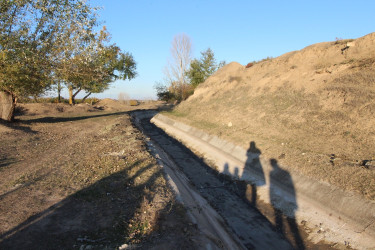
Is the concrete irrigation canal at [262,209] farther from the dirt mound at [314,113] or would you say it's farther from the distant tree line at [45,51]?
the distant tree line at [45,51]

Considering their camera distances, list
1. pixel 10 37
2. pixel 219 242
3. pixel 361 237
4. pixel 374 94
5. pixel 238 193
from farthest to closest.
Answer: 1. pixel 10 37
2. pixel 374 94
3. pixel 238 193
4. pixel 361 237
5. pixel 219 242

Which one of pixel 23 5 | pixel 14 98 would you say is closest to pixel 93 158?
pixel 23 5

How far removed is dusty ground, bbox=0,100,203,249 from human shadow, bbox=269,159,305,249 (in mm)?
3185

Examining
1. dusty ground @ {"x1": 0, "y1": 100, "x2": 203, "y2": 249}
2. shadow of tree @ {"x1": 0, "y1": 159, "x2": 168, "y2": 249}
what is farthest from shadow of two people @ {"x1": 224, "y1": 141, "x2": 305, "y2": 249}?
shadow of tree @ {"x1": 0, "y1": 159, "x2": 168, "y2": 249}

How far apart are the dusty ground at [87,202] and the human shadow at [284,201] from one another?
318cm

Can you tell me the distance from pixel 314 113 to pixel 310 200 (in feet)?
22.3

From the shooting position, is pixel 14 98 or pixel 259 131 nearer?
pixel 259 131

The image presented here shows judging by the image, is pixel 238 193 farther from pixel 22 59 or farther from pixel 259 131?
pixel 22 59

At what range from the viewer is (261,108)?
18.3 meters

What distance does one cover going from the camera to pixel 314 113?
45.4 ft

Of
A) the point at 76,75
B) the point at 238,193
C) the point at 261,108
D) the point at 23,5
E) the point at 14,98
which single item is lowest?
the point at 238,193

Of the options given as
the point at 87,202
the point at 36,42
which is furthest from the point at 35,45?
the point at 87,202

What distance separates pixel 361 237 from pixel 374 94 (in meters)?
8.14

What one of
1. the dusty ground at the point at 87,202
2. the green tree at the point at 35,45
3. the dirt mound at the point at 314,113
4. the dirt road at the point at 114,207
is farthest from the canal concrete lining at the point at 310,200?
the green tree at the point at 35,45
